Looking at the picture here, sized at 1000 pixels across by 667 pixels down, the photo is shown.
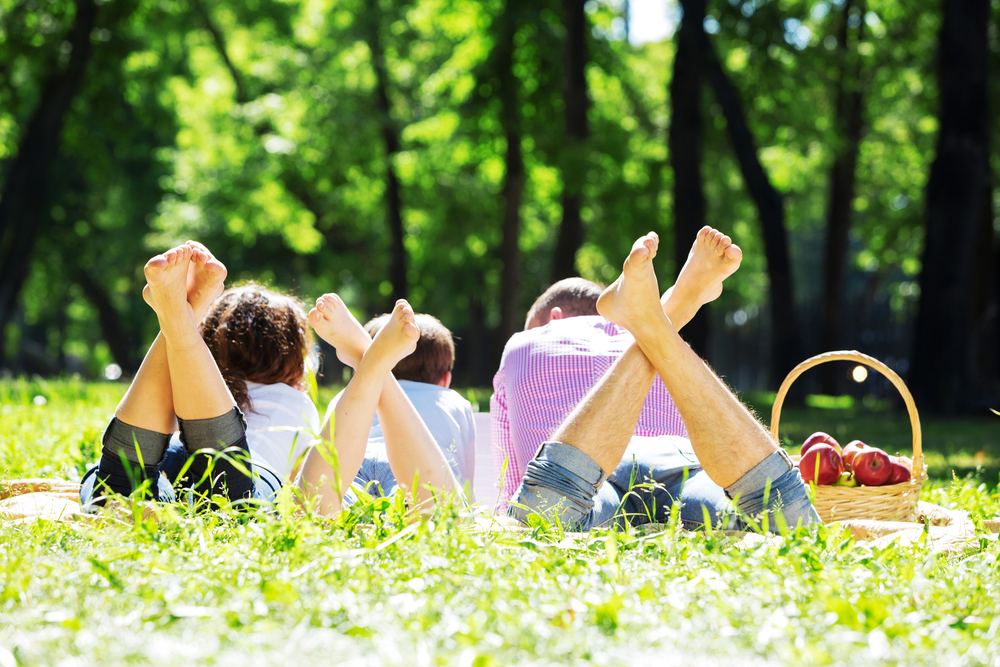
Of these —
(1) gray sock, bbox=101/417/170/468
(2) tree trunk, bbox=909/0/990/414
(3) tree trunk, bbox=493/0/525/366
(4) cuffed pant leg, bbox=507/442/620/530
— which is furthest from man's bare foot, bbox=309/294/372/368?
(3) tree trunk, bbox=493/0/525/366

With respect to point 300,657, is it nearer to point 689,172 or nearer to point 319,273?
point 689,172

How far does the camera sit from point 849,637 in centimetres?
144

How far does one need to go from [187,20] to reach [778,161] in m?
12.7

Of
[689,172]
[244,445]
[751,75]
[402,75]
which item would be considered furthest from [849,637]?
[402,75]

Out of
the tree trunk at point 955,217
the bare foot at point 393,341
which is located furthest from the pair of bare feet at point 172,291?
the tree trunk at point 955,217

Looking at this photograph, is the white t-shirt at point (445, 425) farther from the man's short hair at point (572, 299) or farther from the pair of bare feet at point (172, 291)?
the pair of bare feet at point (172, 291)

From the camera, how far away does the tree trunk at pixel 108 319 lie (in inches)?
801

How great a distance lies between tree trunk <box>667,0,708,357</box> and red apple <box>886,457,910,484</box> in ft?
22.1

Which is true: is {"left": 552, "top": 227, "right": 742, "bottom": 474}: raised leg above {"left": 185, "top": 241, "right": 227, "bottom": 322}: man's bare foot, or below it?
below

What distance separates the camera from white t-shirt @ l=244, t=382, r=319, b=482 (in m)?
2.80

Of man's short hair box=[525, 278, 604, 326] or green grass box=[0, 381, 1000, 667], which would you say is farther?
man's short hair box=[525, 278, 604, 326]

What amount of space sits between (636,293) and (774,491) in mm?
693

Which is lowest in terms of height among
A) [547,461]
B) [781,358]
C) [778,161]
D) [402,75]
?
[781,358]

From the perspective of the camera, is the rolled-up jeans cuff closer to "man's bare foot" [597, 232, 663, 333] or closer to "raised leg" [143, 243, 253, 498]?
"man's bare foot" [597, 232, 663, 333]
